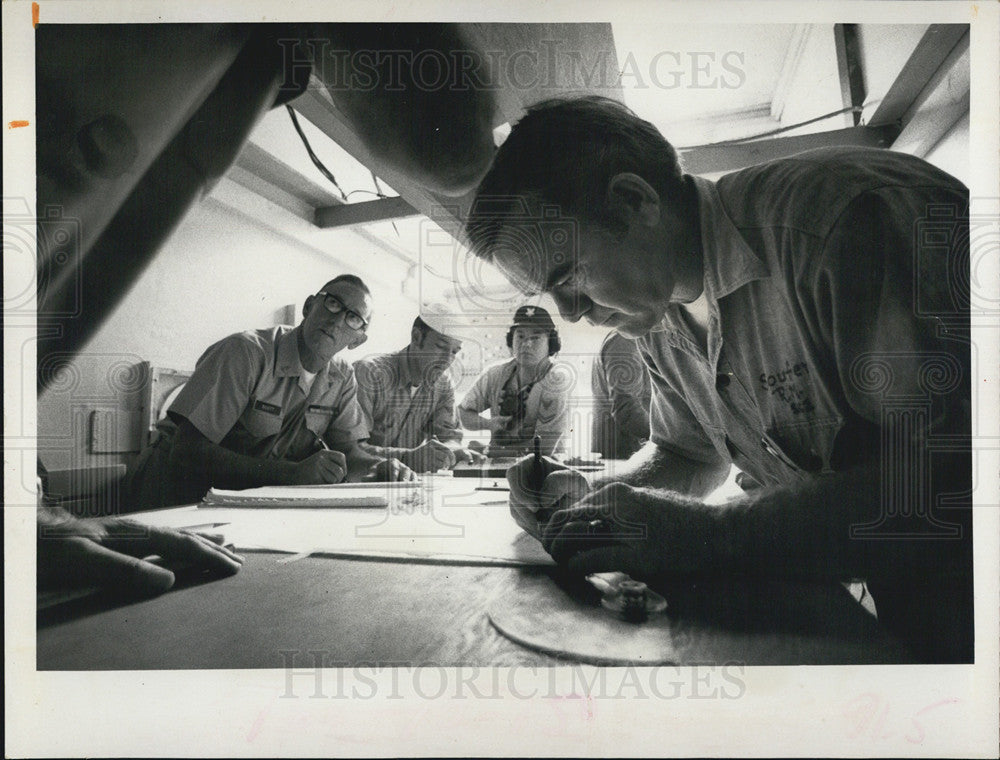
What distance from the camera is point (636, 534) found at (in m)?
1.09

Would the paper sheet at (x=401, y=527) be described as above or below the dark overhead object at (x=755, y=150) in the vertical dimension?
below

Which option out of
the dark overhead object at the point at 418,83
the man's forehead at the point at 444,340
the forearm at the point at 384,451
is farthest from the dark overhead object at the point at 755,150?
the forearm at the point at 384,451

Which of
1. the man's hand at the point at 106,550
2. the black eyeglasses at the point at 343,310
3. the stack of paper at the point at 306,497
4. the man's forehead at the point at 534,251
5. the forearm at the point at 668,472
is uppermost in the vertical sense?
the man's forehead at the point at 534,251

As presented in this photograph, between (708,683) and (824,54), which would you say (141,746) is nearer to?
(708,683)

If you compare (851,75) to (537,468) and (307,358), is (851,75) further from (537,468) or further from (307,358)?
(307,358)

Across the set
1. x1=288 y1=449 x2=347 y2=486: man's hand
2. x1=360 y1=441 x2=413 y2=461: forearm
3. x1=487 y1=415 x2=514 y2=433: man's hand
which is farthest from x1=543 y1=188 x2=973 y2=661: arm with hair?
x1=288 y1=449 x2=347 y2=486: man's hand

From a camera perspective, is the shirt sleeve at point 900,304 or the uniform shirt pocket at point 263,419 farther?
the uniform shirt pocket at point 263,419

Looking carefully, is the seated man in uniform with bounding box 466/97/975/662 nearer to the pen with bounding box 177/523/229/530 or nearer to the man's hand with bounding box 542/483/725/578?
the man's hand with bounding box 542/483/725/578

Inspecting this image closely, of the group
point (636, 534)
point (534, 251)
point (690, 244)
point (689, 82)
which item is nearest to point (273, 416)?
point (534, 251)

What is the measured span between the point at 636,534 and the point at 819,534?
32 cm

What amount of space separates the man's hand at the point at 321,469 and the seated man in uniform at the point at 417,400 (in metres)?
0.06

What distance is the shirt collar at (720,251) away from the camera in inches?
41.5

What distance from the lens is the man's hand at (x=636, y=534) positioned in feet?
3.51

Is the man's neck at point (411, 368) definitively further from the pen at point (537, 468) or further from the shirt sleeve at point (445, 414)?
the pen at point (537, 468)
